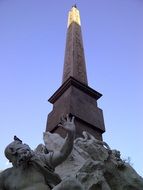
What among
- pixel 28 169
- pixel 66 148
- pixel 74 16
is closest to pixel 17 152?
pixel 28 169

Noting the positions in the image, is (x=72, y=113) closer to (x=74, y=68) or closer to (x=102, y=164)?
(x=102, y=164)

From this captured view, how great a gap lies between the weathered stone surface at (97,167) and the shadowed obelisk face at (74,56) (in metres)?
2.79

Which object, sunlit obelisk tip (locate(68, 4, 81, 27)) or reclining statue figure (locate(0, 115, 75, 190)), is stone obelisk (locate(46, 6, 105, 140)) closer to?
reclining statue figure (locate(0, 115, 75, 190))

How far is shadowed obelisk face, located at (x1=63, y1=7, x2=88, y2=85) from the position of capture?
823cm

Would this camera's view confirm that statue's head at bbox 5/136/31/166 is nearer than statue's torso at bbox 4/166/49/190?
No

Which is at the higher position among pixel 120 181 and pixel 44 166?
pixel 120 181

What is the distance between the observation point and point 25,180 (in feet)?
9.50

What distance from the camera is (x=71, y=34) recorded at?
10.9 m

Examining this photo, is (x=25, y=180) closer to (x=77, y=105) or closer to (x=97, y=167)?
(x=97, y=167)

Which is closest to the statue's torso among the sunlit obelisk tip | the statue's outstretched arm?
the statue's outstretched arm

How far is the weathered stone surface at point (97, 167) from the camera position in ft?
13.9

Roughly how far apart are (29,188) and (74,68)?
5.88 metres

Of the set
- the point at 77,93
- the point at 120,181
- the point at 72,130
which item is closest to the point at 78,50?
the point at 77,93

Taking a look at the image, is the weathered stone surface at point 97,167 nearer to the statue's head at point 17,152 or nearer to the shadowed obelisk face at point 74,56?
the statue's head at point 17,152
